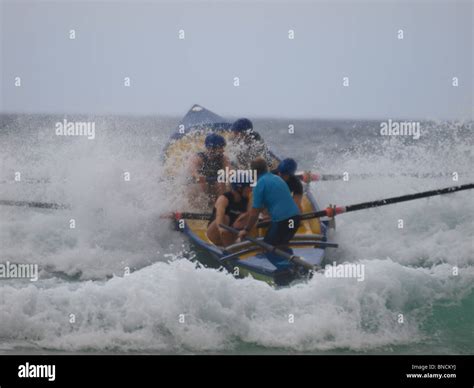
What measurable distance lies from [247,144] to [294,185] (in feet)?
1.42

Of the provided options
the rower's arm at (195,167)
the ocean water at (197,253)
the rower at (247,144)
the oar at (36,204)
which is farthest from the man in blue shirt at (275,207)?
the oar at (36,204)

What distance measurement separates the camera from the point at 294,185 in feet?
17.3

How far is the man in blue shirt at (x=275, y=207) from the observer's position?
518 cm

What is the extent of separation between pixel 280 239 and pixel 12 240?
1.84 meters

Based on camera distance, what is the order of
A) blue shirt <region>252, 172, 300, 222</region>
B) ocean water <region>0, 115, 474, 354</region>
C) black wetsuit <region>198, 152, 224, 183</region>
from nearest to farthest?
ocean water <region>0, 115, 474, 354</region> → blue shirt <region>252, 172, 300, 222</region> → black wetsuit <region>198, 152, 224, 183</region>

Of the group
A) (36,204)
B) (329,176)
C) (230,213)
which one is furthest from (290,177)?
Result: (36,204)

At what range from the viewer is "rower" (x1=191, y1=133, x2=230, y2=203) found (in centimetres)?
526

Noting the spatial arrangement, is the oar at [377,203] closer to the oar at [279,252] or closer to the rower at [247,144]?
the oar at [279,252]

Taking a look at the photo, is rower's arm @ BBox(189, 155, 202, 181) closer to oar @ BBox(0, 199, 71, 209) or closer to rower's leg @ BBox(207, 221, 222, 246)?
rower's leg @ BBox(207, 221, 222, 246)

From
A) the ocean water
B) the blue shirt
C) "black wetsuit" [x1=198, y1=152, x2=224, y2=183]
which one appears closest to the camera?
the ocean water

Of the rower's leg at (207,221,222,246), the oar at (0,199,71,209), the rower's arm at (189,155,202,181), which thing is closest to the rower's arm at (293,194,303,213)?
the rower's leg at (207,221,222,246)

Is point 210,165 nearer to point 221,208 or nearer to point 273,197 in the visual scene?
point 221,208

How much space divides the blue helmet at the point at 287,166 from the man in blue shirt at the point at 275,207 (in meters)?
0.07

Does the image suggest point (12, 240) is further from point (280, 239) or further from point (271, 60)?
point (271, 60)
